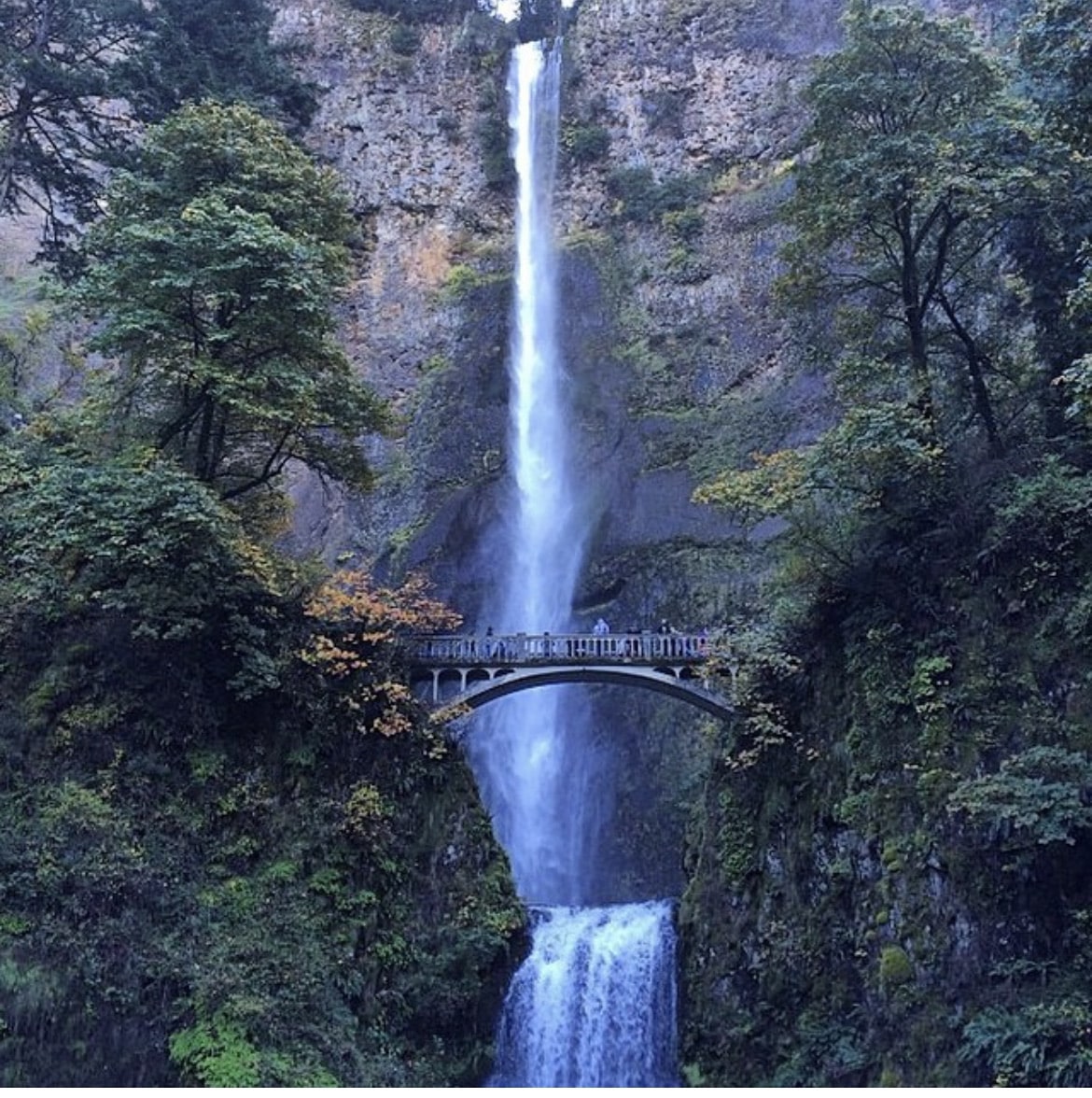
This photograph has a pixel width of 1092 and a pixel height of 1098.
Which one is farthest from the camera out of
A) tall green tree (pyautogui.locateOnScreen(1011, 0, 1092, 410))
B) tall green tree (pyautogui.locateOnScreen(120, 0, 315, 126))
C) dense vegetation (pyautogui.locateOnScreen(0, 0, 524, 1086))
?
tall green tree (pyautogui.locateOnScreen(120, 0, 315, 126))

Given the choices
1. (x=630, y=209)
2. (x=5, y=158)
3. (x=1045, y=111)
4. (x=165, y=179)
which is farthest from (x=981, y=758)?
(x=630, y=209)

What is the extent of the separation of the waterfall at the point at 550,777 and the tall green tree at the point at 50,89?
15.0m

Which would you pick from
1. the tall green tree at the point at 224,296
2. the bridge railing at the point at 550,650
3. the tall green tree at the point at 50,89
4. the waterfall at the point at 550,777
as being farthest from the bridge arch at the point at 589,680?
the tall green tree at the point at 50,89

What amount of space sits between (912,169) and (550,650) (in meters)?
10.9

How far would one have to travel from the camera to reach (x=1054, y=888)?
1059cm

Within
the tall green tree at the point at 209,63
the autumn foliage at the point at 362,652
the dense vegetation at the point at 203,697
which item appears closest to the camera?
the dense vegetation at the point at 203,697

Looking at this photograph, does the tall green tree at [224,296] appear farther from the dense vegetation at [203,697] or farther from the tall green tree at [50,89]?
the tall green tree at [50,89]

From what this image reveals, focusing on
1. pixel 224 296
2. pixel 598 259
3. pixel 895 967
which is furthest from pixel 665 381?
pixel 895 967

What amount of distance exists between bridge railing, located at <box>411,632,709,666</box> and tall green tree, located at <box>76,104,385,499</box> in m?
3.70

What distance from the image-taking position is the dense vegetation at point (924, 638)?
1088 cm

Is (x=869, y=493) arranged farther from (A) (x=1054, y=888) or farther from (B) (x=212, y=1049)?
(B) (x=212, y=1049)

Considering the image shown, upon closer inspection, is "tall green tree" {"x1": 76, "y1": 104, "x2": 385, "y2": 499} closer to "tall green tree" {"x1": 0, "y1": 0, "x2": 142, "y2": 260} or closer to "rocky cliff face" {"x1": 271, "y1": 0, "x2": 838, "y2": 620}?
"tall green tree" {"x1": 0, "y1": 0, "x2": 142, "y2": 260}

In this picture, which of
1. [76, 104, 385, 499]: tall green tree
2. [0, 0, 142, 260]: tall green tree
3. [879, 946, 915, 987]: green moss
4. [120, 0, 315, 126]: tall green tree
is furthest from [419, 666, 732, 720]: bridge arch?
[120, 0, 315, 126]: tall green tree

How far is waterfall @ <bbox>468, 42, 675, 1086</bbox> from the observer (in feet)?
55.8
